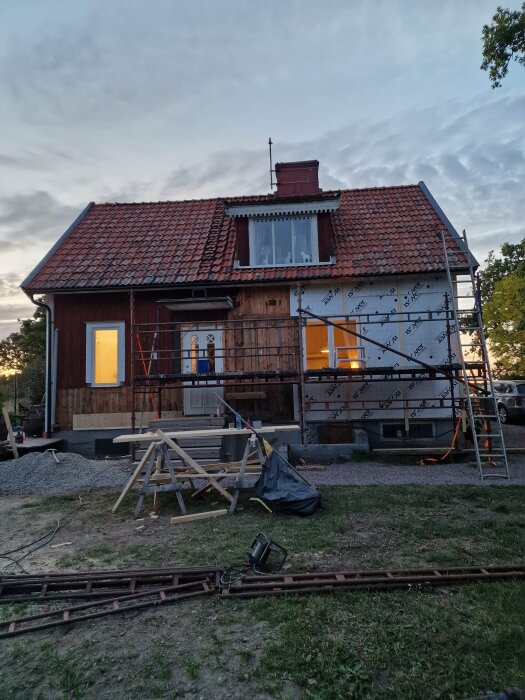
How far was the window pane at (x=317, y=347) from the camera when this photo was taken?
44.2 ft

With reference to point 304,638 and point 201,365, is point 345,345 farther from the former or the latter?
point 304,638

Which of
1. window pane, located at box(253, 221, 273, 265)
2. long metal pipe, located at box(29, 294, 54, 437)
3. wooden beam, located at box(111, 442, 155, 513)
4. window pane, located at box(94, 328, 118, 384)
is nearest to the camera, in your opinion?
wooden beam, located at box(111, 442, 155, 513)

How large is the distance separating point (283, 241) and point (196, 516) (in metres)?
9.20

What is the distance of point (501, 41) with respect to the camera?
7188 millimetres

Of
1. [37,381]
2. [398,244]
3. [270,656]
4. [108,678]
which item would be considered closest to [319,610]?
[270,656]

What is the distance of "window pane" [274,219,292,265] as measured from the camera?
13445mm

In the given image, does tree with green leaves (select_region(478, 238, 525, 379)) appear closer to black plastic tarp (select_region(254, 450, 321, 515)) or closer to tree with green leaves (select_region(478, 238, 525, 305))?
tree with green leaves (select_region(478, 238, 525, 305))

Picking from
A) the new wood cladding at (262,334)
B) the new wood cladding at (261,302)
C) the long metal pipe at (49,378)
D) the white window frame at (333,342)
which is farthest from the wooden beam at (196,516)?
the long metal pipe at (49,378)

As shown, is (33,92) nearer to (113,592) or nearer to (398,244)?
(398,244)

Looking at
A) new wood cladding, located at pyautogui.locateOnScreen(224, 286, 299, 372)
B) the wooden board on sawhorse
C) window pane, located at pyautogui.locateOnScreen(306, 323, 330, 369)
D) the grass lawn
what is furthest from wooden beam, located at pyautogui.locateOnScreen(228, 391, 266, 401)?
the grass lawn

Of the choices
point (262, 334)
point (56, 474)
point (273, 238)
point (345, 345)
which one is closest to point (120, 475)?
point (56, 474)

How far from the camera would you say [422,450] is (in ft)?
36.6

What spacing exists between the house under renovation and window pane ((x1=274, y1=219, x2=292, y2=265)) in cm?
4

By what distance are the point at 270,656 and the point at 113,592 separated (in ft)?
6.14
